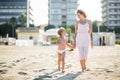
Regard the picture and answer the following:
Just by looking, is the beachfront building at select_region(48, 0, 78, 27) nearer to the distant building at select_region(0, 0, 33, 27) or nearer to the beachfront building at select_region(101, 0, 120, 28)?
the distant building at select_region(0, 0, 33, 27)

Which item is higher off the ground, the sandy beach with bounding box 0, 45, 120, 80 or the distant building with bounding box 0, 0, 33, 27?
the distant building with bounding box 0, 0, 33, 27

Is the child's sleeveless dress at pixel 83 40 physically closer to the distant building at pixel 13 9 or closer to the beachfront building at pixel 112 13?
the distant building at pixel 13 9

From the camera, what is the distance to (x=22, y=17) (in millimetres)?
100000

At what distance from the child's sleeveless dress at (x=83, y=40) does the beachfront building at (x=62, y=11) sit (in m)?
120

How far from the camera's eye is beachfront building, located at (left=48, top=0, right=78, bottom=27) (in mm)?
127875

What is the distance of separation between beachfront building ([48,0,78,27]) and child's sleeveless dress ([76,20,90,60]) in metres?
120

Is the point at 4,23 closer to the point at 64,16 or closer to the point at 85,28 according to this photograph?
the point at 64,16

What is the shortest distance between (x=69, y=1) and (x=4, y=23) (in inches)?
1123

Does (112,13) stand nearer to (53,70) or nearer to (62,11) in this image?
(62,11)

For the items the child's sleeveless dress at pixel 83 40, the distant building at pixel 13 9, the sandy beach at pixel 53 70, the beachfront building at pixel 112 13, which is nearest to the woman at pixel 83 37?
the child's sleeveless dress at pixel 83 40

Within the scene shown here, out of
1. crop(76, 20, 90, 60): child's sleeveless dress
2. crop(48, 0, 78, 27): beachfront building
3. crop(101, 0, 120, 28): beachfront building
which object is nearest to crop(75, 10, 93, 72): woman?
crop(76, 20, 90, 60): child's sleeveless dress

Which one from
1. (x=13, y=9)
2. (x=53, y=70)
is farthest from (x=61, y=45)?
(x=13, y=9)

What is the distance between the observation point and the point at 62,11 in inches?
5098

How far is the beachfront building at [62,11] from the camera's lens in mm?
127875
